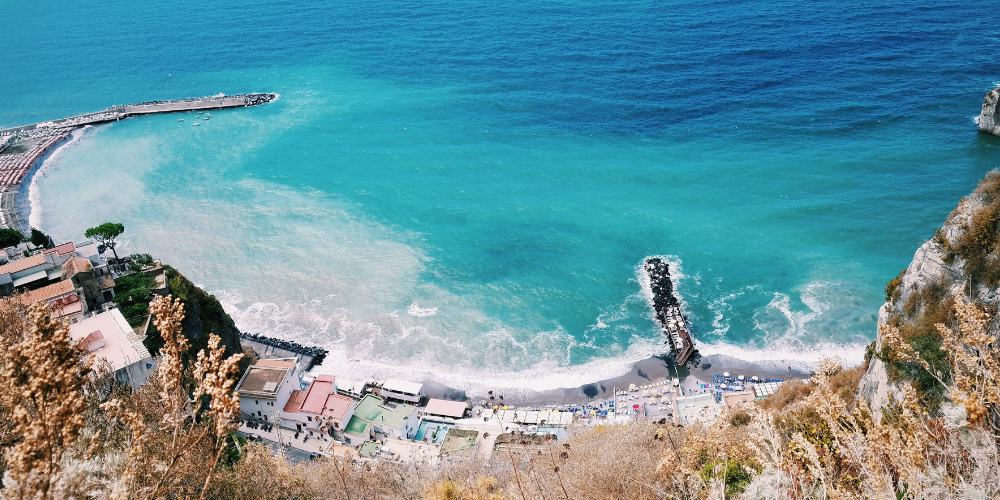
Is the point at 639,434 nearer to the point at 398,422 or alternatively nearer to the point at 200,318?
the point at 398,422

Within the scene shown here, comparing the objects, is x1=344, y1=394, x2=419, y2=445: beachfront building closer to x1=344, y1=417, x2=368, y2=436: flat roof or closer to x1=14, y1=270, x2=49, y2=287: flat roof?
x1=344, y1=417, x2=368, y2=436: flat roof

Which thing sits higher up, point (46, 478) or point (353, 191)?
point (353, 191)

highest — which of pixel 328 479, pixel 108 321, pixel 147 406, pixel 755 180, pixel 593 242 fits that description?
pixel 755 180

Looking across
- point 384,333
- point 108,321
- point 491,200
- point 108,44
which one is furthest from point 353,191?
point 108,44

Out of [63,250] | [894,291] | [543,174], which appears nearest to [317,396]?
[63,250]

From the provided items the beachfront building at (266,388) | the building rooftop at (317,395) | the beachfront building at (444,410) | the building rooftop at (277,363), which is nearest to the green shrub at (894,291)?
the beachfront building at (444,410)

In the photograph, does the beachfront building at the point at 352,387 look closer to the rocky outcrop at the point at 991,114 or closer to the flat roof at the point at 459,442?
the flat roof at the point at 459,442

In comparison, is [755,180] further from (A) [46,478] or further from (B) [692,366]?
(A) [46,478]
